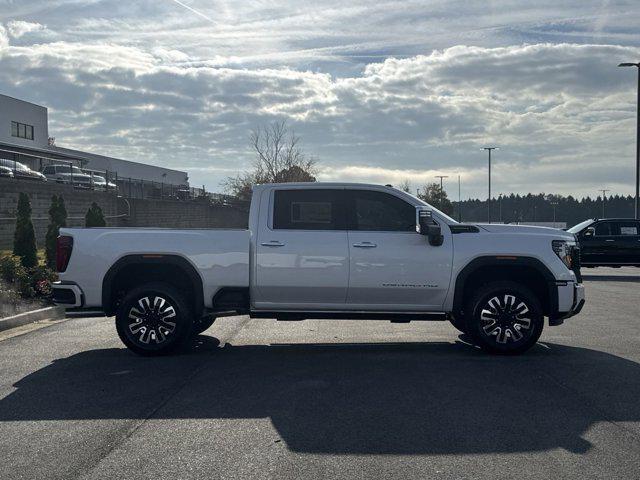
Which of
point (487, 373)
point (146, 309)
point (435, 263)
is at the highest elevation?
point (435, 263)

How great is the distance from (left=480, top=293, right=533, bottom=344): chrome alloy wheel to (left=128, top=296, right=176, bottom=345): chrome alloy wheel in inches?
150

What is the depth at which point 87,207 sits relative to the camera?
3238 centimetres

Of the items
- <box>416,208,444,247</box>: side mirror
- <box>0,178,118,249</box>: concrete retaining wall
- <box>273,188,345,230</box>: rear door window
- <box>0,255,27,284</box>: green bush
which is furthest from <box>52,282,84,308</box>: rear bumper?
<box>0,178,118,249</box>: concrete retaining wall

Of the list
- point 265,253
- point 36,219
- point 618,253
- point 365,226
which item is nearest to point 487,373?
point 365,226

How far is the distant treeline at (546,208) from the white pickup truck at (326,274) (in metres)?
137

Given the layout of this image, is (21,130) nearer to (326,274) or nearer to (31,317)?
(31,317)

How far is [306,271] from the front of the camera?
8609mm

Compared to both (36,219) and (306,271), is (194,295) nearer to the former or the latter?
(306,271)

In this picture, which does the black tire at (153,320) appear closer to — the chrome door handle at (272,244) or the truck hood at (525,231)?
the chrome door handle at (272,244)

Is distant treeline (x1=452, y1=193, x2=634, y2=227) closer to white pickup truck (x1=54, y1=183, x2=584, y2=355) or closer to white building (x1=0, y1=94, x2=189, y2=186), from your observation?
white building (x1=0, y1=94, x2=189, y2=186)

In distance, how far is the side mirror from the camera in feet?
27.7

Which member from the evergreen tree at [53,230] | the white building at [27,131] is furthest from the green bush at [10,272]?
the white building at [27,131]

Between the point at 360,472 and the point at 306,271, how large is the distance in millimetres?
4211

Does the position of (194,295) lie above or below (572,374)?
above
